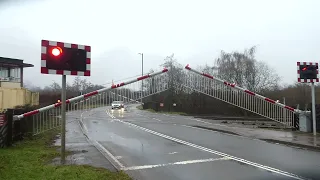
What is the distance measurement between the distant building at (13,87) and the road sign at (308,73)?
56.1 ft

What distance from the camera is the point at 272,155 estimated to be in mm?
8734

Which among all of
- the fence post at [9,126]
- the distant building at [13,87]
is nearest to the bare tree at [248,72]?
the distant building at [13,87]

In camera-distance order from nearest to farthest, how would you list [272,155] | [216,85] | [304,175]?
[304,175] < [272,155] < [216,85]

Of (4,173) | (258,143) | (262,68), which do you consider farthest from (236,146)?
(262,68)

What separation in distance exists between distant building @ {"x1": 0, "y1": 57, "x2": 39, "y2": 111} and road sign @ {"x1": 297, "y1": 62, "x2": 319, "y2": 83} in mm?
17101

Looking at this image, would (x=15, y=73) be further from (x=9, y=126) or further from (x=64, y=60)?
(x=64, y=60)

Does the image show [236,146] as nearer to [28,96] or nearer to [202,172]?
[202,172]

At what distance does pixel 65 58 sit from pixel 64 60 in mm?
56

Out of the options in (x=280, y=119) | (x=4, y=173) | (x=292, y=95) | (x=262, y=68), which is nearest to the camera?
(x=4, y=173)

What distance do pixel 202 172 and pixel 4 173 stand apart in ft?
14.3

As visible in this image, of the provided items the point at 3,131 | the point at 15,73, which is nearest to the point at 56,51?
the point at 3,131

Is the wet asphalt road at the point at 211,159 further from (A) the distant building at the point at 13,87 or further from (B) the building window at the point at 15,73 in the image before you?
(B) the building window at the point at 15,73

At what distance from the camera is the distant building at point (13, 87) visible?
23.5 metres

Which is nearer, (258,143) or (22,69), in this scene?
(258,143)
